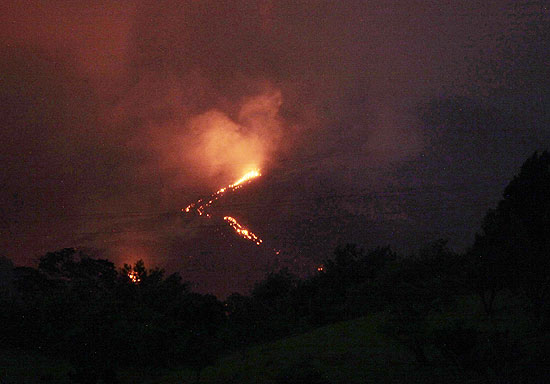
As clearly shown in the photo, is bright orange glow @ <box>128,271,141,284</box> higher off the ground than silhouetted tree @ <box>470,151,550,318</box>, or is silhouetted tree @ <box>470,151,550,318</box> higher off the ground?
bright orange glow @ <box>128,271,141,284</box>

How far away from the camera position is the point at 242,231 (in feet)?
307

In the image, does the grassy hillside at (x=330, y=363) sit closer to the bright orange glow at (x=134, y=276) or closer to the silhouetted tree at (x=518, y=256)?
the silhouetted tree at (x=518, y=256)

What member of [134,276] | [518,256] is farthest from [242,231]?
[518,256]

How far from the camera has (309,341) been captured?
25.3m

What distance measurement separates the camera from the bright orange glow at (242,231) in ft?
295

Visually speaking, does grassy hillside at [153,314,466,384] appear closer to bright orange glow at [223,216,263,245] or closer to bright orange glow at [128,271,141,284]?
bright orange glow at [128,271,141,284]

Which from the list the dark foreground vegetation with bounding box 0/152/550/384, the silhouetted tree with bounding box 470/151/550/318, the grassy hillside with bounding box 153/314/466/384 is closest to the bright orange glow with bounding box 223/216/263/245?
the dark foreground vegetation with bounding box 0/152/550/384

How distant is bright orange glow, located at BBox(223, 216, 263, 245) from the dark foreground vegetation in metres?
45.0

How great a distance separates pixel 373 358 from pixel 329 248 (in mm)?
69057

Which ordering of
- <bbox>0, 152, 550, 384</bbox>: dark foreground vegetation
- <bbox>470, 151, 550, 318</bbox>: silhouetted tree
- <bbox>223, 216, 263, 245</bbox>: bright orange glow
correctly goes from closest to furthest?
<bbox>0, 152, 550, 384</bbox>: dark foreground vegetation
<bbox>470, 151, 550, 318</bbox>: silhouetted tree
<bbox>223, 216, 263, 245</bbox>: bright orange glow

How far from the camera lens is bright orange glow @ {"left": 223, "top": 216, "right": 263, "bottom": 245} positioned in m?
89.9

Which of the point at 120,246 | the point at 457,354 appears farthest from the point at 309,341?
the point at 120,246

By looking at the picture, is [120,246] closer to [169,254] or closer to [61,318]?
[169,254]

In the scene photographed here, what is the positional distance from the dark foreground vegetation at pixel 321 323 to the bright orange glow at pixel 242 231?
148 feet
